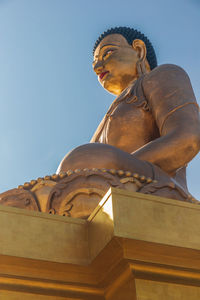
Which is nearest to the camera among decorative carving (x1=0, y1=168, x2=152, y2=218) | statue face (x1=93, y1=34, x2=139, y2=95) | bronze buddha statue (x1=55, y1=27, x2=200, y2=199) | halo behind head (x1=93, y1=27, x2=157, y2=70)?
decorative carving (x1=0, y1=168, x2=152, y2=218)

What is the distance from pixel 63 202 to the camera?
2.71 metres

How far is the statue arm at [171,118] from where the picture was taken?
341 centimetres

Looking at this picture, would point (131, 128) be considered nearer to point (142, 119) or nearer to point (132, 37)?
point (142, 119)

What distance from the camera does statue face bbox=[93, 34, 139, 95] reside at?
482 centimetres

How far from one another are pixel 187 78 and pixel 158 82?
27 cm

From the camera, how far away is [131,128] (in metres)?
4.02

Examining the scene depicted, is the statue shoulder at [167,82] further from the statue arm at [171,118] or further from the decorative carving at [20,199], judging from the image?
the decorative carving at [20,199]

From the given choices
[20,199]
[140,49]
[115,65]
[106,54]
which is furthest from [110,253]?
[140,49]

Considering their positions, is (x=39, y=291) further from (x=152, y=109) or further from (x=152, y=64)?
(x=152, y=64)

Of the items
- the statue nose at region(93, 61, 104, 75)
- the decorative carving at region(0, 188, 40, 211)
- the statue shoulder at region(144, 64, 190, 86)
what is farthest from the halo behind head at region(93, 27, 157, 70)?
the decorative carving at region(0, 188, 40, 211)

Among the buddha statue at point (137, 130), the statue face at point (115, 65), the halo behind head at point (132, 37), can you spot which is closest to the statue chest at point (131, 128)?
the buddha statue at point (137, 130)

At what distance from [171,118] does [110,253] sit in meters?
2.09

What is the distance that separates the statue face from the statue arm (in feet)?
2.17

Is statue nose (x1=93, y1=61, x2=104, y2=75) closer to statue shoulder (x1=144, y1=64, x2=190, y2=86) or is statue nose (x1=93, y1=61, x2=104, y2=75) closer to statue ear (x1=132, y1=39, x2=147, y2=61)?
statue ear (x1=132, y1=39, x2=147, y2=61)
